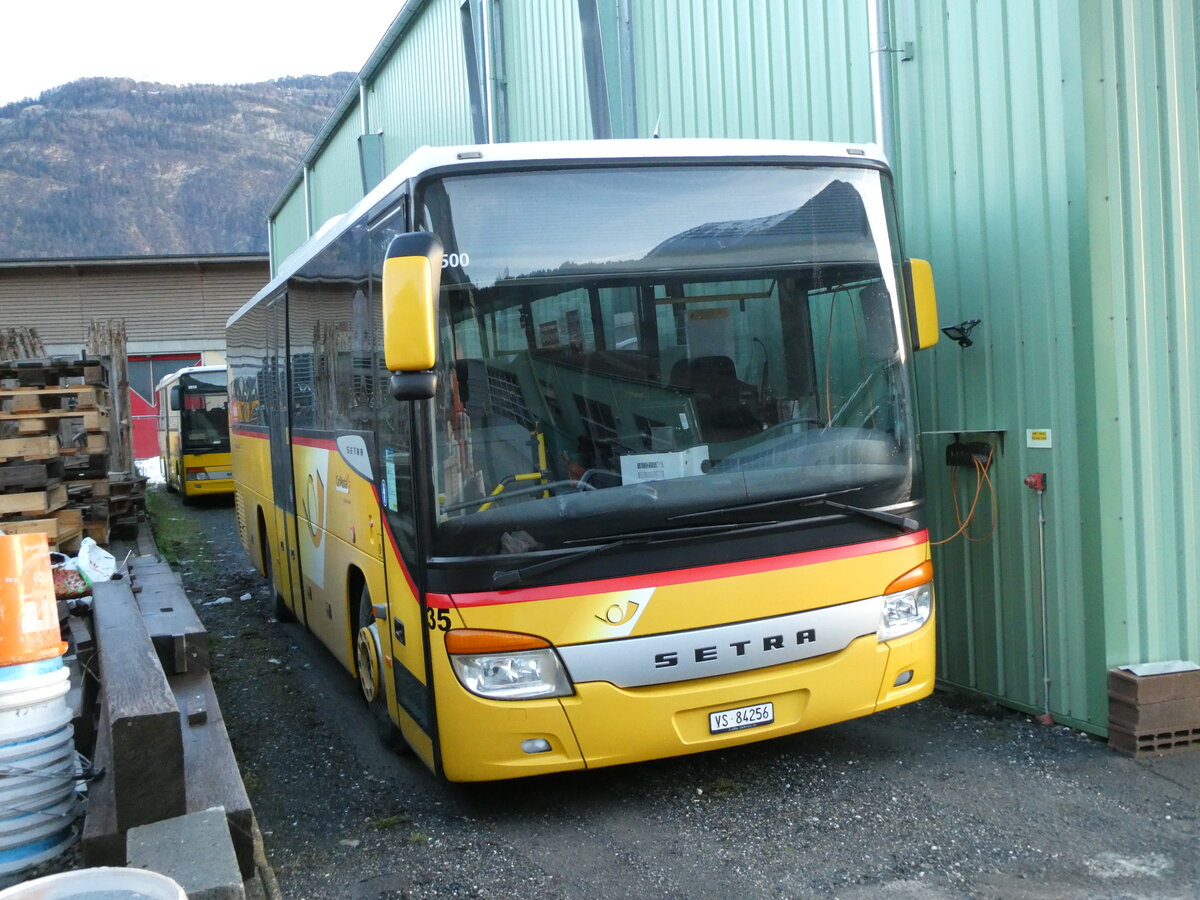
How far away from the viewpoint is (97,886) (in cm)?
265

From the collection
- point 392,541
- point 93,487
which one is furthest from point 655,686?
point 93,487

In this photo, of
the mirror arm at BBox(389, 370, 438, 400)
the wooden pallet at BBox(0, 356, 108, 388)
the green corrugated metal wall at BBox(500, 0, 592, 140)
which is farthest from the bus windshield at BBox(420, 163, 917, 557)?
the green corrugated metal wall at BBox(500, 0, 592, 140)

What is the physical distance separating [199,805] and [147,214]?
143 meters

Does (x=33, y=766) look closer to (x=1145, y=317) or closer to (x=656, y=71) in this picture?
(x=1145, y=317)

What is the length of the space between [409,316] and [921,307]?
97.6 inches

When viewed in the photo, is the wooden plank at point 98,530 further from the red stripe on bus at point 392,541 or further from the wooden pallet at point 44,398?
the red stripe on bus at point 392,541

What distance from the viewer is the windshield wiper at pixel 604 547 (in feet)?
14.7

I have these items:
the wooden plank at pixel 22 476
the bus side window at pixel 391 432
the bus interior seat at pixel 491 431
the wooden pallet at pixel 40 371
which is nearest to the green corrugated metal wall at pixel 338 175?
the wooden pallet at pixel 40 371

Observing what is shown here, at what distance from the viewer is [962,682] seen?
6.45 metres

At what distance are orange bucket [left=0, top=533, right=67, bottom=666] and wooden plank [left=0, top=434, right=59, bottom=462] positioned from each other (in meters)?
5.03

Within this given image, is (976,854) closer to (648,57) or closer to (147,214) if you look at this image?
(648,57)

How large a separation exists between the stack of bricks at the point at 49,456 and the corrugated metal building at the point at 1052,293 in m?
6.45

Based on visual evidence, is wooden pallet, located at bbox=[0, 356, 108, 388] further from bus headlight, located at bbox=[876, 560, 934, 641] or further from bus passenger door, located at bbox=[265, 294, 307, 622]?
bus headlight, located at bbox=[876, 560, 934, 641]

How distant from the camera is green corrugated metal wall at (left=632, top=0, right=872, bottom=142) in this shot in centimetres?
697
